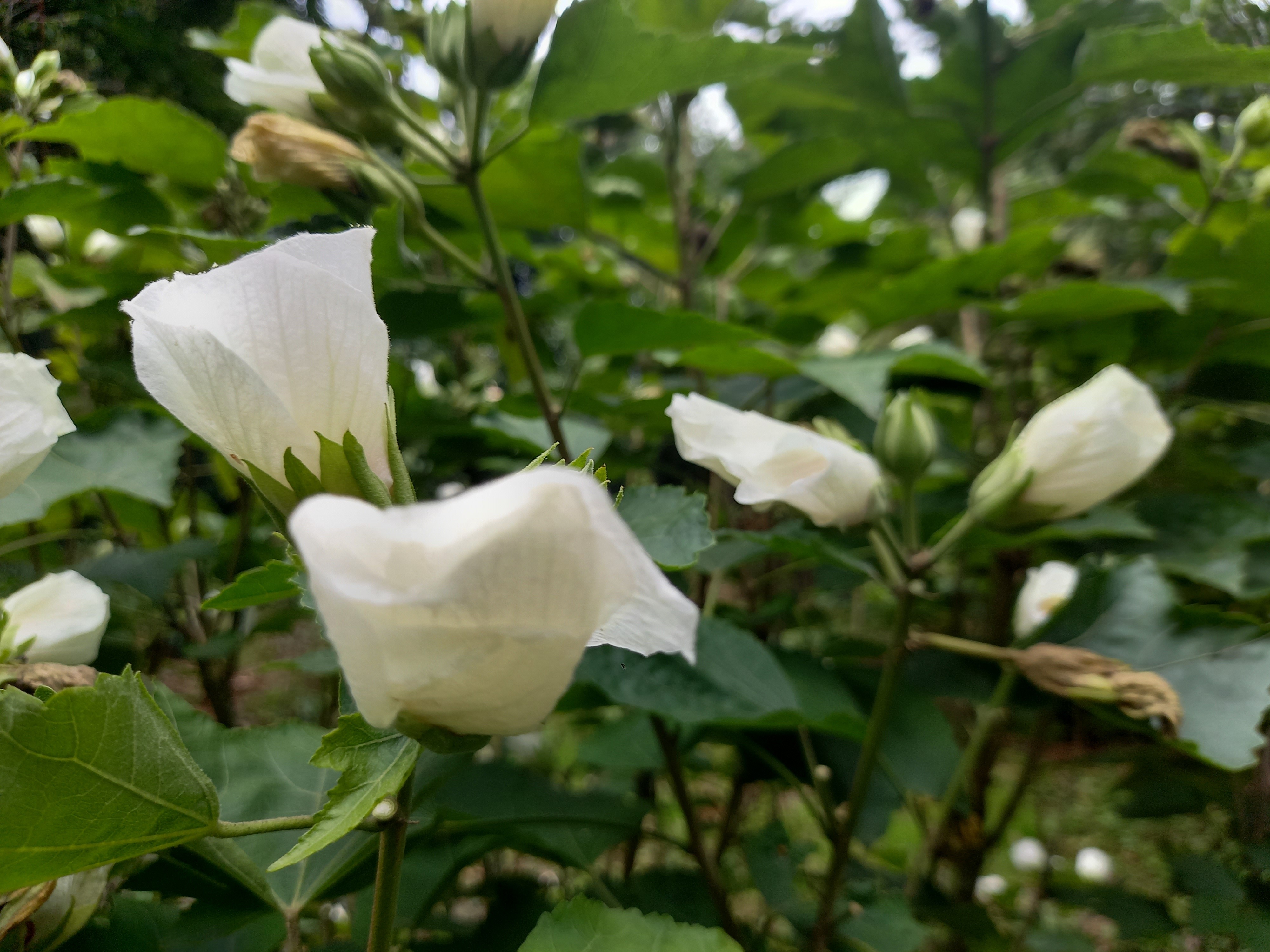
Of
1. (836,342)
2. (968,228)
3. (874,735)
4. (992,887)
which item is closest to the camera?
(874,735)

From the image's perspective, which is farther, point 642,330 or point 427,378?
point 427,378

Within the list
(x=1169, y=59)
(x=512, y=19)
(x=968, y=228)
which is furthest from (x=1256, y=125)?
(x=512, y=19)

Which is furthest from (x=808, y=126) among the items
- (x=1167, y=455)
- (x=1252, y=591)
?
(x=1252, y=591)

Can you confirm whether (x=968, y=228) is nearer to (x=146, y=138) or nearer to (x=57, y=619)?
(x=146, y=138)

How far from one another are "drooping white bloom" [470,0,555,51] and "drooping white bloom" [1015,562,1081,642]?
0.80m

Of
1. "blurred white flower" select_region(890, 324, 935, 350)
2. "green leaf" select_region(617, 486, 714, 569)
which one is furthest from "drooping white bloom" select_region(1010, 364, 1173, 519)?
"blurred white flower" select_region(890, 324, 935, 350)

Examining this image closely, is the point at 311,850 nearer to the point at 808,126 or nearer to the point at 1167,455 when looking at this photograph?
the point at 808,126

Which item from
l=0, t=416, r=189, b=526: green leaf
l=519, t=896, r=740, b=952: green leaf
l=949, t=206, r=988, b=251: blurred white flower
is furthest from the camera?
l=949, t=206, r=988, b=251: blurred white flower

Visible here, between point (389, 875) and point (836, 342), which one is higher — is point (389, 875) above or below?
above

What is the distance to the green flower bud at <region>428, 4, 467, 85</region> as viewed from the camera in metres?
0.62

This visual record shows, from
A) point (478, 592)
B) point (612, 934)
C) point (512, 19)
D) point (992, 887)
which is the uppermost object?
point (512, 19)

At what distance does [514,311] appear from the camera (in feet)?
2.22

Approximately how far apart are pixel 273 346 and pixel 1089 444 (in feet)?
1.76

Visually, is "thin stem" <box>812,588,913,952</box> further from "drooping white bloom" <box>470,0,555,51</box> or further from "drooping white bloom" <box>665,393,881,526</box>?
"drooping white bloom" <box>470,0,555,51</box>
